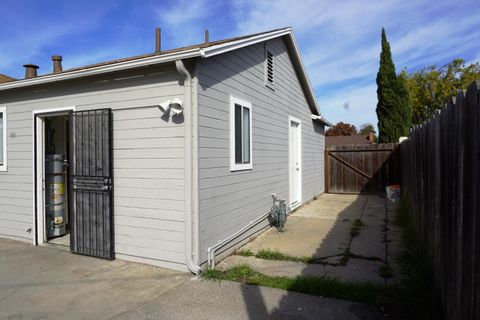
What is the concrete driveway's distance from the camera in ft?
10.8

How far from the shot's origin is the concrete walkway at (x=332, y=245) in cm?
442

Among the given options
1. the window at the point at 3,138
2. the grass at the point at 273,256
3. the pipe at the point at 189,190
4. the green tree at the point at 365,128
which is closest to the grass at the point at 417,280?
the grass at the point at 273,256

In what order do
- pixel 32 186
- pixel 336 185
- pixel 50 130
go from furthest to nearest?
pixel 336 185 → pixel 50 130 → pixel 32 186

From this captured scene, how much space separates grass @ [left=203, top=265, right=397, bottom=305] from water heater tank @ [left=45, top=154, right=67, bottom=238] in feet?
11.7

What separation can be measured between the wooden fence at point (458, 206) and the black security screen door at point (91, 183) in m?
4.16

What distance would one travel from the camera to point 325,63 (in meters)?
13.9

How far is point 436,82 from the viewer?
99.6ft

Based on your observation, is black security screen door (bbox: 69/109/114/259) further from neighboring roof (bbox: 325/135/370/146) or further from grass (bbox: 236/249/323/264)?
neighboring roof (bbox: 325/135/370/146)

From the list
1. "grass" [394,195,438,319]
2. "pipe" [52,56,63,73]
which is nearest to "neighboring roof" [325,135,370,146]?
"pipe" [52,56,63,73]

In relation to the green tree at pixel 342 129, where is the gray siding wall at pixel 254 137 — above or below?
below

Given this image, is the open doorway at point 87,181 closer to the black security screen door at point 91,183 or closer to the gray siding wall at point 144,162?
the black security screen door at point 91,183

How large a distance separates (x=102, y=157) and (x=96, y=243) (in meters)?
1.32

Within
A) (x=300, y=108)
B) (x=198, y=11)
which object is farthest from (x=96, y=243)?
(x=300, y=108)

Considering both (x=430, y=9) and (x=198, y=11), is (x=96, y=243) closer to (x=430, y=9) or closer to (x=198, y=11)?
(x=198, y=11)
